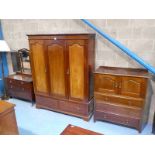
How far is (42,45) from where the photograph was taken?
2.91m

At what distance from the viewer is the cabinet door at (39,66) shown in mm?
2969

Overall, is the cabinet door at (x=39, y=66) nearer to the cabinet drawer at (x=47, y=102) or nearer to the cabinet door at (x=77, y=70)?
the cabinet drawer at (x=47, y=102)

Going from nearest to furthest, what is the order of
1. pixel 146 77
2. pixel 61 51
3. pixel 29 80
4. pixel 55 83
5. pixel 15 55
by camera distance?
pixel 146 77 < pixel 61 51 < pixel 55 83 < pixel 29 80 < pixel 15 55

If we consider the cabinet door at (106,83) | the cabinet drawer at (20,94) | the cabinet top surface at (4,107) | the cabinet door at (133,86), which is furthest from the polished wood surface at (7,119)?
the cabinet drawer at (20,94)

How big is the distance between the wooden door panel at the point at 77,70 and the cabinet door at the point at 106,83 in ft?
0.91

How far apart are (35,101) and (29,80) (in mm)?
520

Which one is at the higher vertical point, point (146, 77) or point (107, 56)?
point (107, 56)

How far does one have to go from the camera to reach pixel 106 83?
8.39ft

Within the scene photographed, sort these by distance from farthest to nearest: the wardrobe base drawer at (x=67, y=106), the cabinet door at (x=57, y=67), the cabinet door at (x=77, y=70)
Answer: the wardrobe base drawer at (x=67, y=106) → the cabinet door at (x=57, y=67) → the cabinet door at (x=77, y=70)

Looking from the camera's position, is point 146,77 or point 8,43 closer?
point 146,77

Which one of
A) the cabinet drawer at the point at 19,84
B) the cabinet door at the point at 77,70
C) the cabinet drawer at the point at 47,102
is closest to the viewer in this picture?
the cabinet door at the point at 77,70
